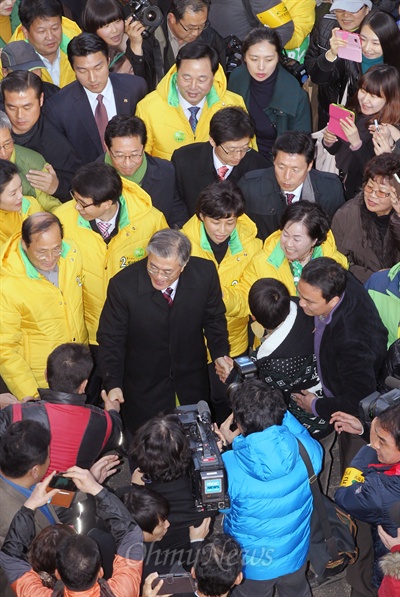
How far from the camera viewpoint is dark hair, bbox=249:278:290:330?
4.65m

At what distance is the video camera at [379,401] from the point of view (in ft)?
14.1

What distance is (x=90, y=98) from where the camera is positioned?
639 centimetres

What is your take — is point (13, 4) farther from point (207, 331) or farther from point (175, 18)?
point (207, 331)

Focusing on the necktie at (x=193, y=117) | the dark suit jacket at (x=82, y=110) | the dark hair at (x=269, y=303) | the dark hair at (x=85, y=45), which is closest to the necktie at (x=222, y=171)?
the necktie at (x=193, y=117)

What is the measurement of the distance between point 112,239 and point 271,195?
45.4 inches

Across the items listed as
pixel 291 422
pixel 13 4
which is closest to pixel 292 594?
pixel 291 422

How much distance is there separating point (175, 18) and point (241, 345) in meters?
3.02

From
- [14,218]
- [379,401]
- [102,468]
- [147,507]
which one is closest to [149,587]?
[147,507]

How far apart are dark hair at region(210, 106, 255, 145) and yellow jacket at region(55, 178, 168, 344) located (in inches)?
27.3

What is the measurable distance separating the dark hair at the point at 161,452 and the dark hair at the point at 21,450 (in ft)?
1.45

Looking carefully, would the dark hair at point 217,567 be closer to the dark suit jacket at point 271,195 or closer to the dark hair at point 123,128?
the dark suit jacket at point 271,195

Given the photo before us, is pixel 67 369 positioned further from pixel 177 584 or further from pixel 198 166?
pixel 198 166

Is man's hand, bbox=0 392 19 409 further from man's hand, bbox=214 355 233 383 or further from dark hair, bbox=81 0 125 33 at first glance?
dark hair, bbox=81 0 125 33

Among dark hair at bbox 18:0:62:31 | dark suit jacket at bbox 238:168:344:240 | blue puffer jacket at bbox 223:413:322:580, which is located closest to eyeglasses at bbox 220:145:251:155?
dark suit jacket at bbox 238:168:344:240
